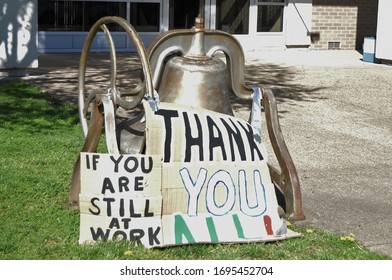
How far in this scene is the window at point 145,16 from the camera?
1948 cm

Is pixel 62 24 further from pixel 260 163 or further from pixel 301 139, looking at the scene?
pixel 260 163

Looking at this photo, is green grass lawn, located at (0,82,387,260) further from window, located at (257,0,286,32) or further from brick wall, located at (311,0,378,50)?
brick wall, located at (311,0,378,50)

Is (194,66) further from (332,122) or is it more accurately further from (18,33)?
(18,33)

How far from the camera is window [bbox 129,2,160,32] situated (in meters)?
19.5

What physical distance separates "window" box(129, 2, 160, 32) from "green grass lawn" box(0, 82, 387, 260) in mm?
10827

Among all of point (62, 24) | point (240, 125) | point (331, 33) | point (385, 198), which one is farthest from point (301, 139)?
point (331, 33)

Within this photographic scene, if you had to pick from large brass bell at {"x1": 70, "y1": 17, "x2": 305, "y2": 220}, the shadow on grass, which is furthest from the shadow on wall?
large brass bell at {"x1": 70, "y1": 17, "x2": 305, "y2": 220}

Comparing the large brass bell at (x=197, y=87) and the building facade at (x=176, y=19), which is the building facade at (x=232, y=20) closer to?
the building facade at (x=176, y=19)

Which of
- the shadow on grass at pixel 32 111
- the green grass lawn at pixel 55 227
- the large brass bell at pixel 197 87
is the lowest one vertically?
the green grass lawn at pixel 55 227

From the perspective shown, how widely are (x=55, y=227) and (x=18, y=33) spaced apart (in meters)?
8.60

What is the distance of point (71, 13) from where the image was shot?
1877 cm

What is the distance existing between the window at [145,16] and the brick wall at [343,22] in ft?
13.8

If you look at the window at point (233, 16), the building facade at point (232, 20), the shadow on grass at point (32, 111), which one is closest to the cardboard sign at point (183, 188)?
the shadow on grass at point (32, 111)
